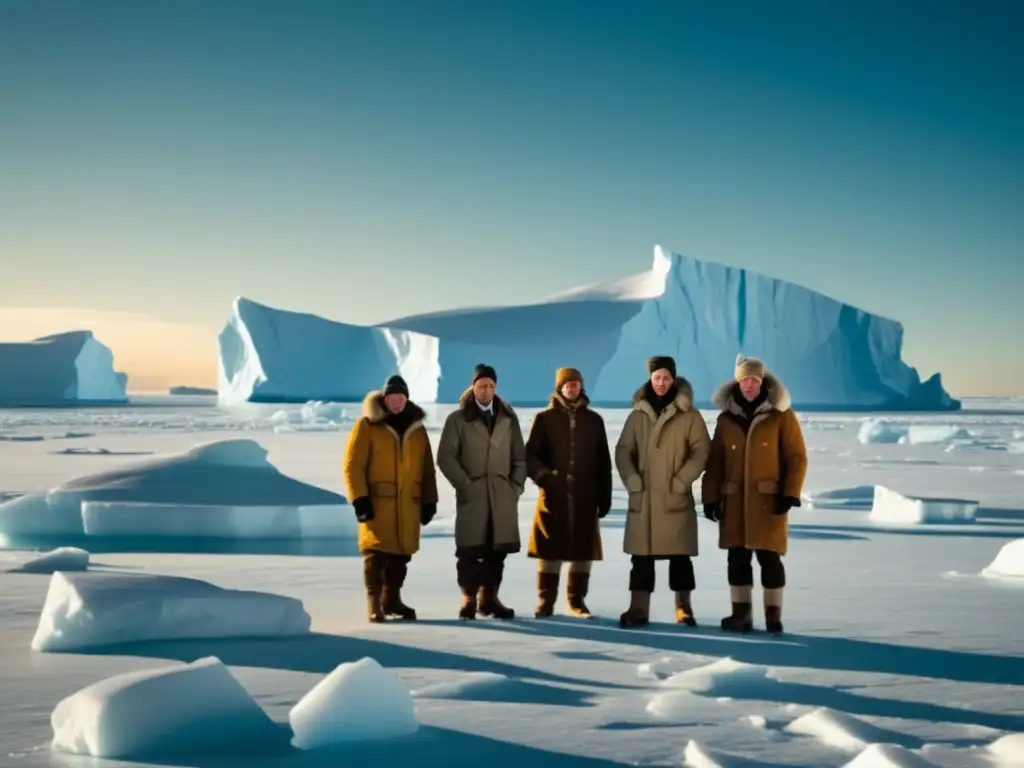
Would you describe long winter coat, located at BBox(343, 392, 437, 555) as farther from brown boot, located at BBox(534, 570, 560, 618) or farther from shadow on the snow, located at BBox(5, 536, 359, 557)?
shadow on the snow, located at BBox(5, 536, 359, 557)

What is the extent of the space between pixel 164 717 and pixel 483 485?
6.75 feet

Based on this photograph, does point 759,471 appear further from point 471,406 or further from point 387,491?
point 387,491

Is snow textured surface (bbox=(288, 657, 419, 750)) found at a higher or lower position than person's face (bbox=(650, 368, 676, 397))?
lower

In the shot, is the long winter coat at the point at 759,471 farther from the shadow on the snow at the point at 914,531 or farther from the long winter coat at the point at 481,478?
the shadow on the snow at the point at 914,531

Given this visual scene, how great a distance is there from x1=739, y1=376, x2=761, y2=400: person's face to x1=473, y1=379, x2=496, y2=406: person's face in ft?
3.03

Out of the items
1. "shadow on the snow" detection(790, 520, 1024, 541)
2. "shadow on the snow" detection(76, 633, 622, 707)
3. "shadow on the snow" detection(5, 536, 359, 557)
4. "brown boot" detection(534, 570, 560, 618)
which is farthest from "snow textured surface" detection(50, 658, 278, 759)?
"shadow on the snow" detection(790, 520, 1024, 541)

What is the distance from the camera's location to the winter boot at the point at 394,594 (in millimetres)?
4453

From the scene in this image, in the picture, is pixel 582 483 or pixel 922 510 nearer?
pixel 582 483

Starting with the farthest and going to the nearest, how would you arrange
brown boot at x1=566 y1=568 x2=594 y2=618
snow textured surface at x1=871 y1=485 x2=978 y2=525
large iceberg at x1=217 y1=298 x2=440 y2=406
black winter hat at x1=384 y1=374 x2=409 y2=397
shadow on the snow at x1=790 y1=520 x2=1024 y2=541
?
large iceberg at x1=217 y1=298 x2=440 y2=406, snow textured surface at x1=871 y1=485 x2=978 y2=525, shadow on the snow at x1=790 y1=520 x2=1024 y2=541, brown boot at x1=566 y1=568 x2=594 y2=618, black winter hat at x1=384 y1=374 x2=409 y2=397

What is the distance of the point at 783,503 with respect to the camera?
4172mm

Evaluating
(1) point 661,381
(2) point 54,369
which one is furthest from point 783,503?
(2) point 54,369

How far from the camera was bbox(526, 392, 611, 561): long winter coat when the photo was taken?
14.9 feet

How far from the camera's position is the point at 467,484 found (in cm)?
453

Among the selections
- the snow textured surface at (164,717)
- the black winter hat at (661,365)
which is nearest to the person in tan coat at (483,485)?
the black winter hat at (661,365)
